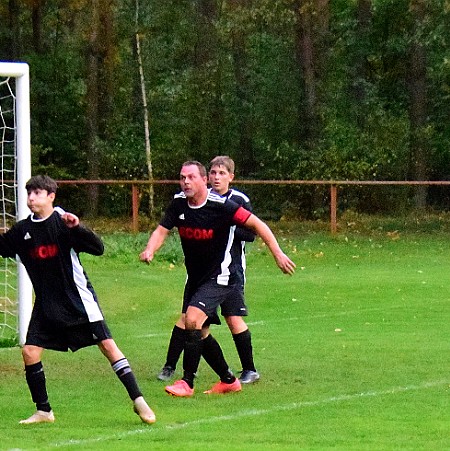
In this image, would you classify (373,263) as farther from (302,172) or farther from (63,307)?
(63,307)

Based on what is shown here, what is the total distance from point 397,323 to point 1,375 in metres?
5.32

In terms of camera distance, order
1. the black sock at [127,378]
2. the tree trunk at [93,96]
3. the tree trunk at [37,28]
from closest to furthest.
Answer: the black sock at [127,378]
the tree trunk at [93,96]
the tree trunk at [37,28]

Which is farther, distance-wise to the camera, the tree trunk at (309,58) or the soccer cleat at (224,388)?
the tree trunk at (309,58)

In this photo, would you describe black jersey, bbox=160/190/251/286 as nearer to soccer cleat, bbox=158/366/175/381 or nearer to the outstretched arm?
the outstretched arm

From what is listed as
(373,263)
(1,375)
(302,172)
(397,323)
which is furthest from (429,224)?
(1,375)

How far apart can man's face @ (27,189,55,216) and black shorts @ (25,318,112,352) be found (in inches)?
32.0

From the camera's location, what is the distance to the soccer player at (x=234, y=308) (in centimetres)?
998

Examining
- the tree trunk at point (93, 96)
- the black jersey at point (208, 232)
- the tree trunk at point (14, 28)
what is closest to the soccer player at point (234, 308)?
the black jersey at point (208, 232)

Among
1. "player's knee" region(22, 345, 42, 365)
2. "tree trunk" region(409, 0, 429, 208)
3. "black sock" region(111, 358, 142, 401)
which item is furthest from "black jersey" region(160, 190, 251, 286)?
"tree trunk" region(409, 0, 429, 208)

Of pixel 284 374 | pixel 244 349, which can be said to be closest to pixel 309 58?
pixel 284 374

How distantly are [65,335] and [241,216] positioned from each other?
1.71 metres

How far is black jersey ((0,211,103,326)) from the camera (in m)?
8.22

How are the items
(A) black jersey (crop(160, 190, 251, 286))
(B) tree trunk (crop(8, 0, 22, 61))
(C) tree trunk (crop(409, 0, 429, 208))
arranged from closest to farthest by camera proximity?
1. (A) black jersey (crop(160, 190, 251, 286))
2. (C) tree trunk (crop(409, 0, 429, 208))
3. (B) tree trunk (crop(8, 0, 22, 61))

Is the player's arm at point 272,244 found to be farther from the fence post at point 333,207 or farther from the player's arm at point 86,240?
the fence post at point 333,207
